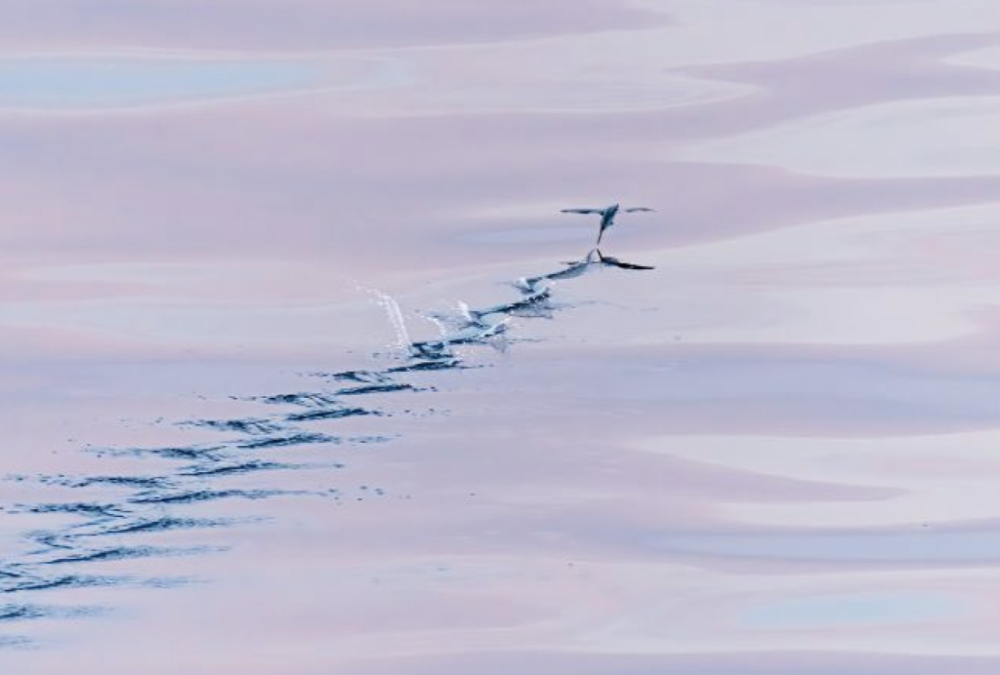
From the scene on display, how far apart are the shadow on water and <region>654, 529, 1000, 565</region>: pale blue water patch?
60cm

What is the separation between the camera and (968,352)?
4695 mm

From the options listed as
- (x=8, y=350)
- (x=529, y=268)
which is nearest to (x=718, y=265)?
(x=529, y=268)

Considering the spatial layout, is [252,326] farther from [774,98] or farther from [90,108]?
[774,98]

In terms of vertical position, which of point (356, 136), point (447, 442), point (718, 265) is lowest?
point (447, 442)

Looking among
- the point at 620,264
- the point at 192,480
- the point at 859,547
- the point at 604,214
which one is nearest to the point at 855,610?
the point at 859,547

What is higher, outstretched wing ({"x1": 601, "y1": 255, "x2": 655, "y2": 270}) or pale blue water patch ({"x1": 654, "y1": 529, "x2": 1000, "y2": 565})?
outstretched wing ({"x1": 601, "y1": 255, "x2": 655, "y2": 270})

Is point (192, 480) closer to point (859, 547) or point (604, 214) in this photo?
point (604, 214)

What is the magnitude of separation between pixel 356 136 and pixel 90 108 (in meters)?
0.58

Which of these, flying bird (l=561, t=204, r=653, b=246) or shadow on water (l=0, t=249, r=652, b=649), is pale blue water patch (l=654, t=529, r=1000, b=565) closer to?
shadow on water (l=0, t=249, r=652, b=649)

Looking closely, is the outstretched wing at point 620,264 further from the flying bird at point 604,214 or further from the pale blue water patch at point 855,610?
the pale blue water patch at point 855,610

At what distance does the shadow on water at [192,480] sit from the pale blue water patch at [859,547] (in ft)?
1.97

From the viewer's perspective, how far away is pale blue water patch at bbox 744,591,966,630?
4.23 m

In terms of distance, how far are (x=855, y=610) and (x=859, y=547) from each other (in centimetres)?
15

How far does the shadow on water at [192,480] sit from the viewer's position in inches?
162
